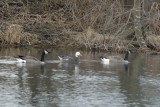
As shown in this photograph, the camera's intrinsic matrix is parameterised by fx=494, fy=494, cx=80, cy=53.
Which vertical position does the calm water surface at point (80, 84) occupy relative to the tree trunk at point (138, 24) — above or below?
below

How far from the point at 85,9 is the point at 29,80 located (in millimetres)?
17318

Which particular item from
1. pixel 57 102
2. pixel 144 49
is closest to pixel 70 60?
pixel 144 49

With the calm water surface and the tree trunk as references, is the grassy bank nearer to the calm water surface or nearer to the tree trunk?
the tree trunk

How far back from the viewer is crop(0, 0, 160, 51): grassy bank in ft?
98.8

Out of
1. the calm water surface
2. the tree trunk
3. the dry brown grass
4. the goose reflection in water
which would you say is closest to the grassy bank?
the dry brown grass

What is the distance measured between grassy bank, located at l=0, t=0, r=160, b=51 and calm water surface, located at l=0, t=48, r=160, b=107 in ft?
19.7

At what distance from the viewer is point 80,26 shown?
107 feet

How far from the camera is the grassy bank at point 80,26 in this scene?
30.1 metres

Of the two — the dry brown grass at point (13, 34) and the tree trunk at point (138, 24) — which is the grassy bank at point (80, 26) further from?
the tree trunk at point (138, 24)

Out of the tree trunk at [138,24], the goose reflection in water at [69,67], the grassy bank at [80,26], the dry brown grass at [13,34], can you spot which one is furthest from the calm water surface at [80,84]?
the tree trunk at [138,24]

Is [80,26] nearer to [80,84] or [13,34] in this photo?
[13,34]

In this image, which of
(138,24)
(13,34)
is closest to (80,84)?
(13,34)

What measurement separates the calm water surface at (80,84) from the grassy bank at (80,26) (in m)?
6.00

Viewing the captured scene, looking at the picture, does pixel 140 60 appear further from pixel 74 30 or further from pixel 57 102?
pixel 57 102
